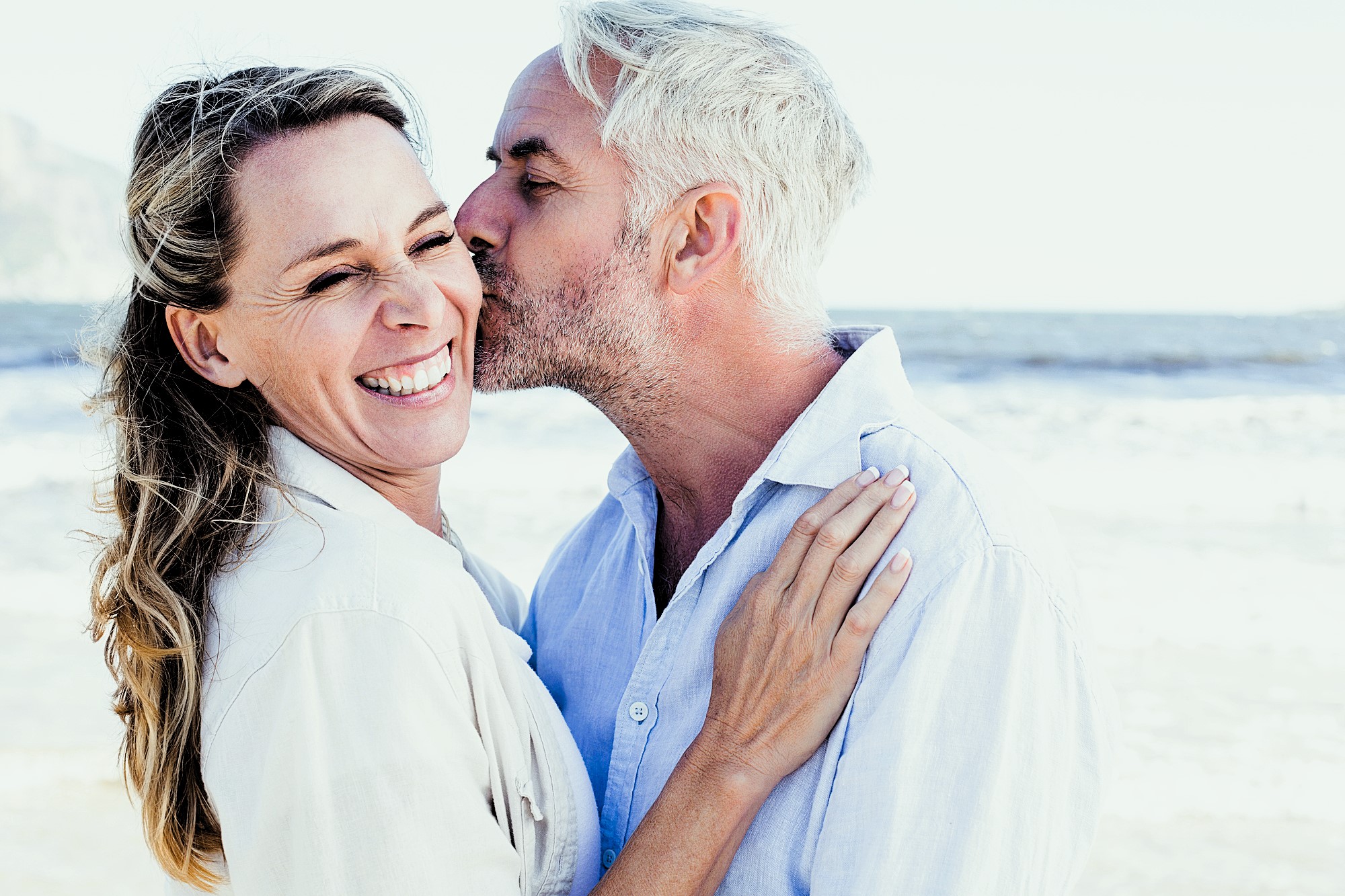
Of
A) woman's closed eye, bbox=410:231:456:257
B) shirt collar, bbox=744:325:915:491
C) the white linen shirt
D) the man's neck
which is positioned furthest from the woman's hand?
woman's closed eye, bbox=410:231:456:257

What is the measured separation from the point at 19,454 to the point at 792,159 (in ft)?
32.2

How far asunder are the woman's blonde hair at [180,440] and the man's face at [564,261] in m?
0.37

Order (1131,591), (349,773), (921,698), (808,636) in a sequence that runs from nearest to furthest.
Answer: (349,773) < (921,698) < (808,636) < (1131,591)

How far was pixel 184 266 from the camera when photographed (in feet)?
6.38

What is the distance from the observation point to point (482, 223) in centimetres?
244

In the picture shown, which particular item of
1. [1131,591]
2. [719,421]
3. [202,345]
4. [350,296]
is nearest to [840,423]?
[719,421]

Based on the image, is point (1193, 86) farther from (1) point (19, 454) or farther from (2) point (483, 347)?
(2) point (483, 347)

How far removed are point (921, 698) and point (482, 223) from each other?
1.48m

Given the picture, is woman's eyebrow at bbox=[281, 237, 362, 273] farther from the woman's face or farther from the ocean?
the ocean

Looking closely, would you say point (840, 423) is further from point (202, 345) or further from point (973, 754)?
point (202, 345)

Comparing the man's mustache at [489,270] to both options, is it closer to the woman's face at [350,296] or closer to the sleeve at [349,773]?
the woman's face at [350,296]

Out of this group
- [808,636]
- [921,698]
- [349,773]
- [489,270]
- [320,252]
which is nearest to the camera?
[349,773]

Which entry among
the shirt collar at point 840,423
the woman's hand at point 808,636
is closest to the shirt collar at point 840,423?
the shirt collar at point 840,423

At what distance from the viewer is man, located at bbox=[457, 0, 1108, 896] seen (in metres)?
1.60
